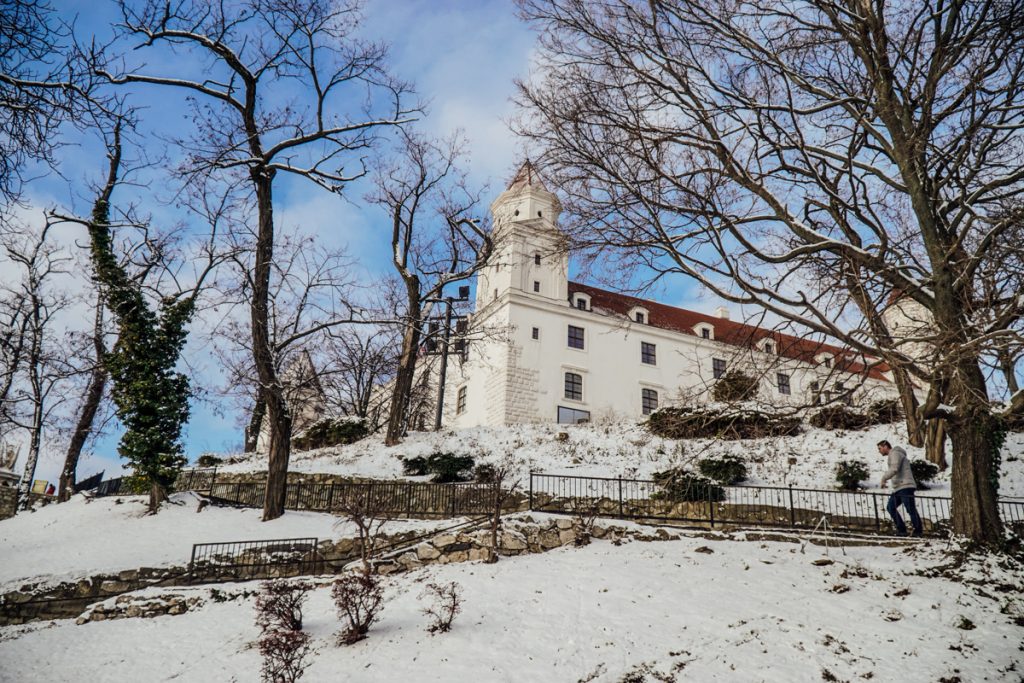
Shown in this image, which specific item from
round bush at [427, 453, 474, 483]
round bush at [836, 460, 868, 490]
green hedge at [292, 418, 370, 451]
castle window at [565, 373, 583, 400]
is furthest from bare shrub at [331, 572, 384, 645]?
castle window at [565, 373, 583, 400]

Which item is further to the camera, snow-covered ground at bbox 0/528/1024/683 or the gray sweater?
the gray sweater

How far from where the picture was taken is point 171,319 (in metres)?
20.8

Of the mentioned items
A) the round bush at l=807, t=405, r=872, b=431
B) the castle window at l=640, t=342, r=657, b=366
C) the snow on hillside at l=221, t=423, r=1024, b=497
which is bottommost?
the snow on hillside at l=221, t=423, r=1024, b=497

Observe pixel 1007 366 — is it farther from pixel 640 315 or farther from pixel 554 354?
pixel 640 315

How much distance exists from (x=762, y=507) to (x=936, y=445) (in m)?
6.68

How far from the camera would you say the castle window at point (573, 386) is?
39406 mm

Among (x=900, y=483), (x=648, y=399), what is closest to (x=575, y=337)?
(x=648, y=399)

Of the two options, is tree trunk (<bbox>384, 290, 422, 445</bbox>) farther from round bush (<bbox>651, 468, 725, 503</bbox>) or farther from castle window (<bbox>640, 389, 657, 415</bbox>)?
castle window (<bbox>640, 389, 657, 415</bbox>)

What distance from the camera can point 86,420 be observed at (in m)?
23.1

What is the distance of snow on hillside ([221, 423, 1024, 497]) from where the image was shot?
20.5 m

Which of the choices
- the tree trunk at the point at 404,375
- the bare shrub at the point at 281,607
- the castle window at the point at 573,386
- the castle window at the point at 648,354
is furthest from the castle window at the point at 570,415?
the bare shrub at the point at 281,607

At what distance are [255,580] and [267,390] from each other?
5139 millimetres

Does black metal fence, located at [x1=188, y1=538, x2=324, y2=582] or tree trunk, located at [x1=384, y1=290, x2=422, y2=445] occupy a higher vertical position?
tree trunk, located at [x1=384, y1=290, x2=422, y2=445]

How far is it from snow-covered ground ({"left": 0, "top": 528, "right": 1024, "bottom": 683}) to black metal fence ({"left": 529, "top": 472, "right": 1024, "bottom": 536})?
8.11 feet
